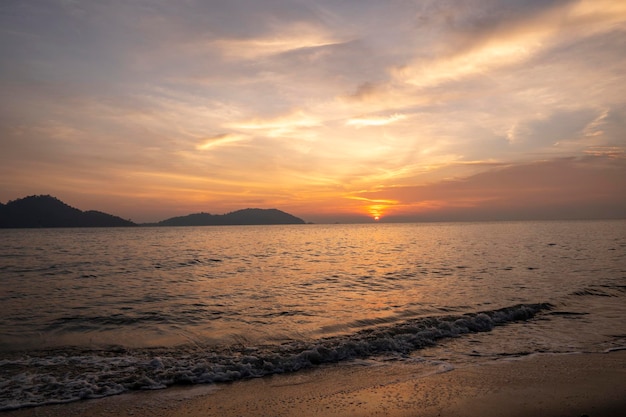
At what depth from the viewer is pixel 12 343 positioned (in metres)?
14.1

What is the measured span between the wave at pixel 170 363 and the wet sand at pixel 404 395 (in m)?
0.55

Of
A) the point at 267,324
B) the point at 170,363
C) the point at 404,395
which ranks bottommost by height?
the point at 267,324

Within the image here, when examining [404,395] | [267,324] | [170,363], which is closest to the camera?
[404,395]

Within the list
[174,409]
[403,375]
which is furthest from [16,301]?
[403,375]

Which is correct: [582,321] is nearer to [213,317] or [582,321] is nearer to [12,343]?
[213,317]

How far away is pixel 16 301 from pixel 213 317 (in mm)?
12639

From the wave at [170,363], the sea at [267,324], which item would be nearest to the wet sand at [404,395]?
the wave at [170,363]

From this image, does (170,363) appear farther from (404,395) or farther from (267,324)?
(404,395)

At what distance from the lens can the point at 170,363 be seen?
11797 millimetres

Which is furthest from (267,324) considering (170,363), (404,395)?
(404,395)

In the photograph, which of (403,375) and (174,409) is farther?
(403,375)

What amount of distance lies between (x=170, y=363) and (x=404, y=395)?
7178 millimetres

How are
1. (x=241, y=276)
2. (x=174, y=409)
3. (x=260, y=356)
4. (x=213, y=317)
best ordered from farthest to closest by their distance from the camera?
(x=241, y=276) → (x=213, y=317) → (x=260, y=356) → (x=174, y=409)

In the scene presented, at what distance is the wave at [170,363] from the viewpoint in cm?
973
